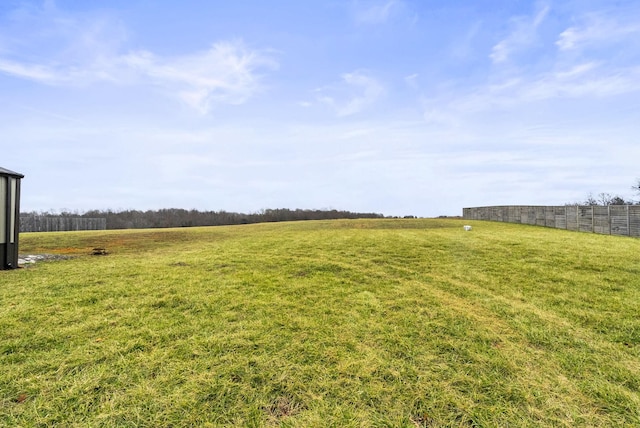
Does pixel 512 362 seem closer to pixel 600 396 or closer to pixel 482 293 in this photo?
pixel 600 396

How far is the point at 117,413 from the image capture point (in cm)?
234

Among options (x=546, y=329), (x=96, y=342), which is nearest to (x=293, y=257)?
(x=96, y=342)

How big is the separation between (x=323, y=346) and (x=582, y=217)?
688 inches

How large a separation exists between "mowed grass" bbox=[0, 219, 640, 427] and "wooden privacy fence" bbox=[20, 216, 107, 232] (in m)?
26.3

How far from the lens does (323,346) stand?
10.9 feet

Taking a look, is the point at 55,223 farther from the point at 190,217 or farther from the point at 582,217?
the point at 582,217

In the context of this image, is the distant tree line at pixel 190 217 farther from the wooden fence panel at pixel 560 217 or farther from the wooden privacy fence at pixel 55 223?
the wooden fence panel at pixel 560 217

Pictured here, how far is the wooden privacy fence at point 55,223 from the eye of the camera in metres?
25.6

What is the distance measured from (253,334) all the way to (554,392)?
2.93 meters

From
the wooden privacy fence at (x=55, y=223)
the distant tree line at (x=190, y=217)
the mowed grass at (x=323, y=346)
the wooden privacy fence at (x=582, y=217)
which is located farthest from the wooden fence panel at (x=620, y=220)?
the wooden privacy fence at (x=55, y=223)

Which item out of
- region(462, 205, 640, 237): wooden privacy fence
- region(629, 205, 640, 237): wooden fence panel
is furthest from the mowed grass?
region(462, 205, 640, 237): wooden privacy fence

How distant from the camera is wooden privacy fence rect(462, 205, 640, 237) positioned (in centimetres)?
1295

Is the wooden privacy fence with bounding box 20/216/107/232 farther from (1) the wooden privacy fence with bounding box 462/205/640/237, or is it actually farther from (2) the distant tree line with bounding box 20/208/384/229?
(1) the wooden privacy fence with bounding box 462/205/640/237

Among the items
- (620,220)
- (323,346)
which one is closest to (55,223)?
(323,346)
